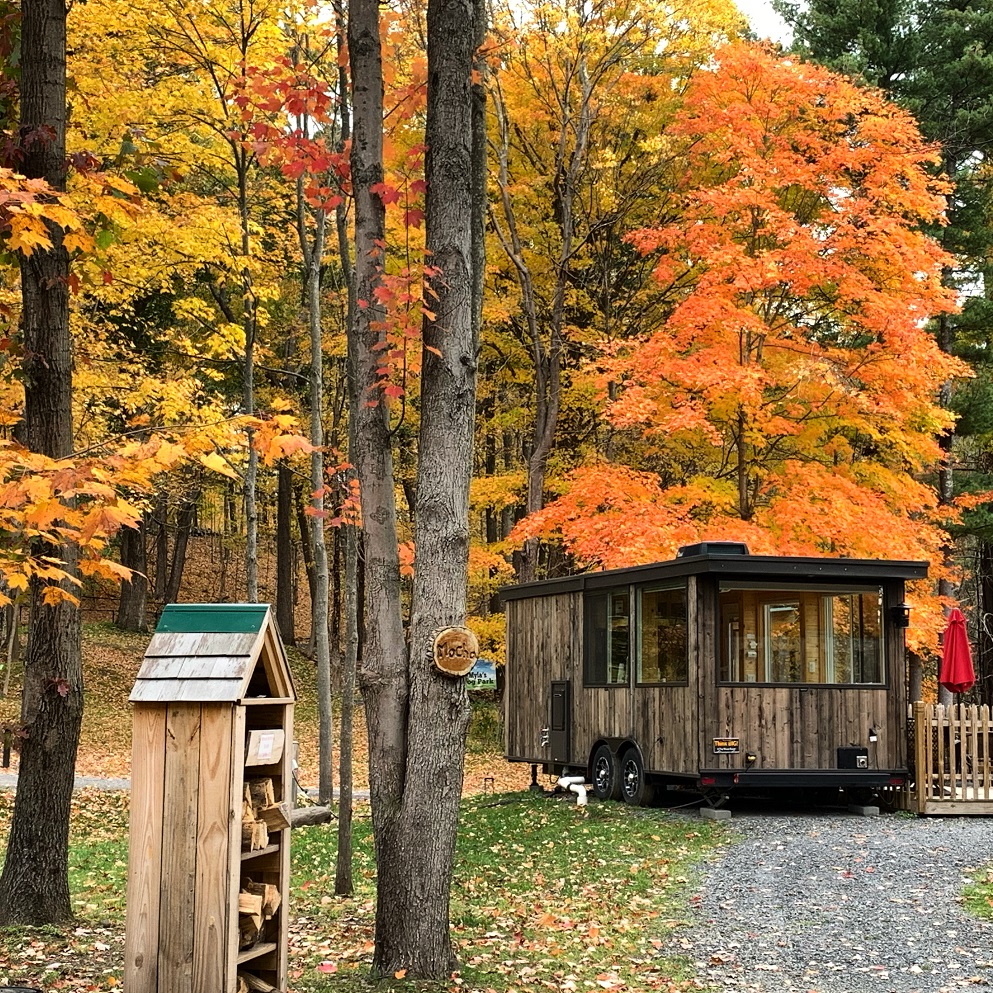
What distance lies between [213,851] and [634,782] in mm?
8885

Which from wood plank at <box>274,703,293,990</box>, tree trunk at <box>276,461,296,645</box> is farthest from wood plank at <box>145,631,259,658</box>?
tree trunk at <box>276,461,296,645</box>

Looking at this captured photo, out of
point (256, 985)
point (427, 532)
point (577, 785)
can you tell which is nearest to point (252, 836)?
point (256, 985)

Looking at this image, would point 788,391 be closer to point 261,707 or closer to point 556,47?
point 556,47

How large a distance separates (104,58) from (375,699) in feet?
32.9

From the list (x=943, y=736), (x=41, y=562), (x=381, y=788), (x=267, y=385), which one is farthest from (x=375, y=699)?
(x=267, y=385)

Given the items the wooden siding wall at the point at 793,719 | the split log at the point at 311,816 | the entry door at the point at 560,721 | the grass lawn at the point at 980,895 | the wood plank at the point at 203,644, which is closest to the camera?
the wood plank at the point at 203,644

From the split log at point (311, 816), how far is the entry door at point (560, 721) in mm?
2966

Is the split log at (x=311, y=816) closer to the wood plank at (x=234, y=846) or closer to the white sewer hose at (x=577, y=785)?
the white sewer hose at (x=577, y=785)

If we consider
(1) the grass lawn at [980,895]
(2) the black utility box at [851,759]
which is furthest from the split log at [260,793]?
(2) the black utility box at [851,759]

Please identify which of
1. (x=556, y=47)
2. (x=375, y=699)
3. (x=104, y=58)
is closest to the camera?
(x=375, y=699)

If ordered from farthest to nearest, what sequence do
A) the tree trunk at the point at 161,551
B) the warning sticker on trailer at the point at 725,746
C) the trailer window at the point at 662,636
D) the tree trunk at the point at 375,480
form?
the tree trunk at the point at 161,551 < the trailer window at the point at 662,636 < the warning sticker on trailer at the point at 725,746 < the tree trunk at the point at 375,480

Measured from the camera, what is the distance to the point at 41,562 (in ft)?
20.4

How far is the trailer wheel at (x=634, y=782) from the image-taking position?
12.7 m

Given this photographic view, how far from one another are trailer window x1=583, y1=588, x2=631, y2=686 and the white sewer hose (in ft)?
3.56
